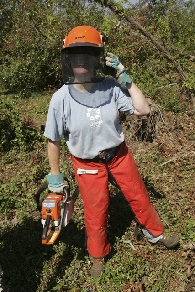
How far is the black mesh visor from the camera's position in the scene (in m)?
2.55

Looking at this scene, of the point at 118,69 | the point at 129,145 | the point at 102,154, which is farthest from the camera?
the point at 129,145

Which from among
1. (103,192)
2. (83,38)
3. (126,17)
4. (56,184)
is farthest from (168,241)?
(126,17)

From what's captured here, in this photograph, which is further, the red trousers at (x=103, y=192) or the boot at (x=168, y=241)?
the boot at (x=168, y=241)

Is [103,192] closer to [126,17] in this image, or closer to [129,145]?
[129,145]

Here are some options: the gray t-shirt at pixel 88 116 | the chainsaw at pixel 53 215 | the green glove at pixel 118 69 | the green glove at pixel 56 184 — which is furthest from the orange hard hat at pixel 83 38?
the chainsaw at pixel 53 215

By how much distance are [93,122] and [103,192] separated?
65 centimetres

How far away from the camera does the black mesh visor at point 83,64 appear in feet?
8.36

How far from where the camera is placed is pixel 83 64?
2.58 meters

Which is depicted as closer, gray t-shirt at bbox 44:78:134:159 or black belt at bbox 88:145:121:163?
gray t-shirt at bbox 44:78:134:159

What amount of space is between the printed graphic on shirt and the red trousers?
0.38 meters

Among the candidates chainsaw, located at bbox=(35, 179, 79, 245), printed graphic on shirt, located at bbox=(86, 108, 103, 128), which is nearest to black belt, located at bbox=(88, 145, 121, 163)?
printed graphic on shirt, located at bbox=(86, 108, 103, 128)

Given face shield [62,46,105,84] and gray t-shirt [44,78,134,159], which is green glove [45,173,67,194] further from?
face shield [62,46,105,84]

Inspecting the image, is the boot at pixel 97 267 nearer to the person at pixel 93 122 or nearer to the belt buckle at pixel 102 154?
the person at pixel 93 122

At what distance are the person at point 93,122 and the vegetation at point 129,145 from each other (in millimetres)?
618
